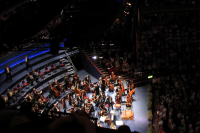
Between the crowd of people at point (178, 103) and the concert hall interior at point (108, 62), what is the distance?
Result: 5 centimetres

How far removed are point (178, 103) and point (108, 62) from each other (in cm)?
739

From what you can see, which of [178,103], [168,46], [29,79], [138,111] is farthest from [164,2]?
[29,79]

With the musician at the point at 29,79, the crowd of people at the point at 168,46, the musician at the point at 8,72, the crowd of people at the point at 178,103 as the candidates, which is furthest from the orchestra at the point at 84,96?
the crowd of people at the point at 168,46

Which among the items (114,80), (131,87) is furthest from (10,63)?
(131,87)

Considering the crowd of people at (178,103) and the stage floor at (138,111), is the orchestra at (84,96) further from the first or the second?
the crowd of people at (178,103)

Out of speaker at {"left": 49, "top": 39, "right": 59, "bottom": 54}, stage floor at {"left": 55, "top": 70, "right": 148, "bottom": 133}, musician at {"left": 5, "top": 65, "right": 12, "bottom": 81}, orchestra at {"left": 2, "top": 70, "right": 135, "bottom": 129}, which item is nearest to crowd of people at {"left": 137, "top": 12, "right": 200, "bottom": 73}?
stage floor at {"left": 55, "top": 70, "right": 148, "bottom": 133}

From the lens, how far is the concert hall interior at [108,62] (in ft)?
42.3

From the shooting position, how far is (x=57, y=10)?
47.5 feet

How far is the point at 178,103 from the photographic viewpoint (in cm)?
1302

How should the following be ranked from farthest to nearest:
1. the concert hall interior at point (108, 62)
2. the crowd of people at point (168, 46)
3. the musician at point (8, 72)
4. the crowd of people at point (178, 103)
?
1. the crowd of people at point (168, 46)
2. the musician at point (8, 72)
3. the concert hall interior at point (108, 62)
4. the crowd of people at point (178, 103)

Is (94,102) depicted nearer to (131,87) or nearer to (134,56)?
(131,87)

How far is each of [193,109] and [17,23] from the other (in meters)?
10.7

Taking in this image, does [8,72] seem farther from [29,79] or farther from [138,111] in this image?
[138,111]

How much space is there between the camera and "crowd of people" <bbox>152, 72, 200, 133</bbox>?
11.5 m
